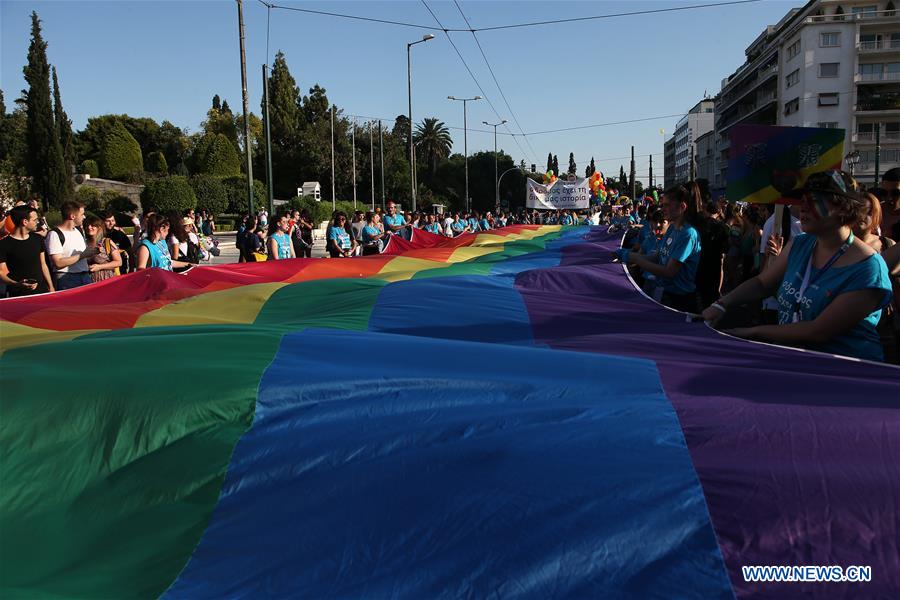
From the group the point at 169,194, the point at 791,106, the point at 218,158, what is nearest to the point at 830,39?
the point at 791,106

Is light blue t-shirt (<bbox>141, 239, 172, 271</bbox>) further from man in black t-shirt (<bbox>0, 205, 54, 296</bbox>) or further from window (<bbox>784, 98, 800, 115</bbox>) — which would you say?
window (<bbox>784, 98, 800, 115</bbox>)

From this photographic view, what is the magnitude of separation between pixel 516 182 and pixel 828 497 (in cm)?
9261

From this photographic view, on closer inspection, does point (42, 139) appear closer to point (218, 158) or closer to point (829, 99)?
point (218, 158)

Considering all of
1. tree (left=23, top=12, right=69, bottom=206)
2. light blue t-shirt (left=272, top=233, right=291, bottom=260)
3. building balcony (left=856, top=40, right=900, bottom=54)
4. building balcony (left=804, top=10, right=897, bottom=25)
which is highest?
Result: building balcony (left=804, top=10, right=897, bottom=25)

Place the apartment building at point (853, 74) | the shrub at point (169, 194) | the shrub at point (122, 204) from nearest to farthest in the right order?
the shrub at point (169, 194) < the shrub at point (122, 204) < the apartment building at point (853, 74)

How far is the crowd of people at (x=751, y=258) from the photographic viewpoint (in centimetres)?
311

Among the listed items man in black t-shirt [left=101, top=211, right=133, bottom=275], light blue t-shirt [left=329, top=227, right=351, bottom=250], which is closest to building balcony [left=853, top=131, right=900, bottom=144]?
light blue t-shirt [left=329, top=227, right=351, bottom=250]

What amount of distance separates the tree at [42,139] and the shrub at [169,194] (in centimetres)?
501

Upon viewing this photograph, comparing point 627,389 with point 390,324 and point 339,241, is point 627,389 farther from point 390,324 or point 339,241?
point 339,241

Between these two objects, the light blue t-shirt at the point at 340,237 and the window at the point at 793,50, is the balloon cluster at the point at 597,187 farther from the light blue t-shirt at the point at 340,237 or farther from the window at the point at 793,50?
the window at the point at 793,50

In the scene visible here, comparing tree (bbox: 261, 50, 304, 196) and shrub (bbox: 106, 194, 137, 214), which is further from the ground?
tree (bbox: 261, 50, 304, 196)

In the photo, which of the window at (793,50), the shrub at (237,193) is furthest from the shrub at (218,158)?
the window at (793,50)

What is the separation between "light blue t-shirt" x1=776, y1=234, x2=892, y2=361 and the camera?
9.91 feet

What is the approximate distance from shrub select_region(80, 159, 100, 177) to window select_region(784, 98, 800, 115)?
65988 millimetres
